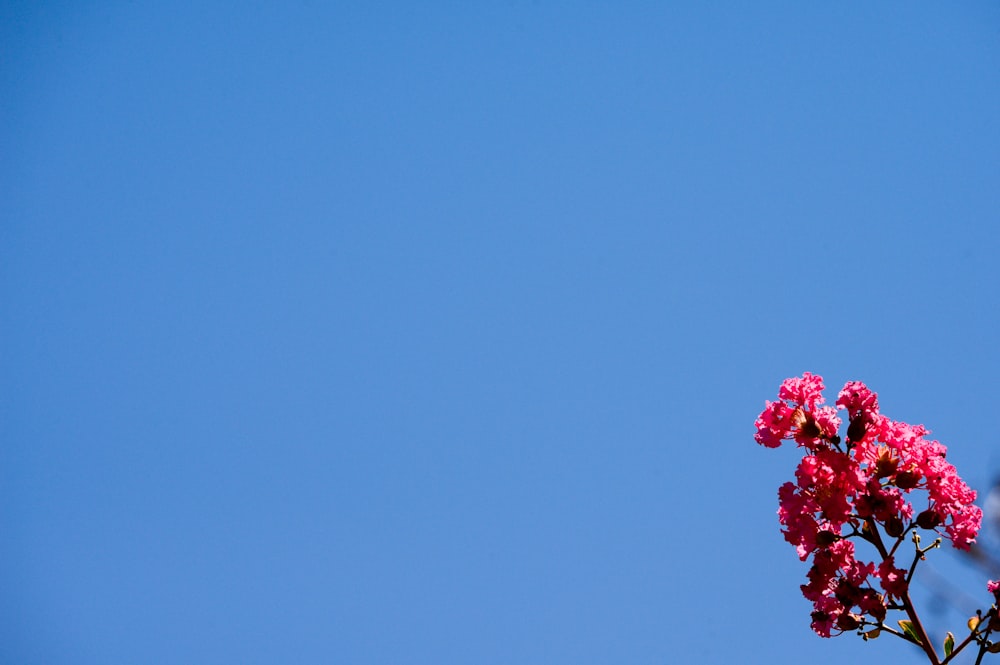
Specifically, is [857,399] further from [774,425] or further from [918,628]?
[918,628]

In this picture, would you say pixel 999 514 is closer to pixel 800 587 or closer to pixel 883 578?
pixel 883 578

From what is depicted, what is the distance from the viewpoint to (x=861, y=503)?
3.67 metres

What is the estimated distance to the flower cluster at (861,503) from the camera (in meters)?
3.65

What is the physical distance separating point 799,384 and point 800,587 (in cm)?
108

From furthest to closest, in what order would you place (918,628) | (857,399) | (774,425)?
(774,425) → (857,399) → (918,628)

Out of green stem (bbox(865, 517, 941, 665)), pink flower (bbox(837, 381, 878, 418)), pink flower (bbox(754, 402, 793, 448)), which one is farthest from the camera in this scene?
pink flower (bbox(754, 402, 793, 448))

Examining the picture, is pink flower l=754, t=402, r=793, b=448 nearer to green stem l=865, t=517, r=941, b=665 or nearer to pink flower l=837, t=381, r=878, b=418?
pink flower l=837, t=381, r=878, b=418

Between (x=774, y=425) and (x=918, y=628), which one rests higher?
(x=774, y=425)

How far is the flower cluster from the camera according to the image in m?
3.65

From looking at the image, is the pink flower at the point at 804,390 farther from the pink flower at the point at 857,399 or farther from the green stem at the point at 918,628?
the green stem at the point at 918,628

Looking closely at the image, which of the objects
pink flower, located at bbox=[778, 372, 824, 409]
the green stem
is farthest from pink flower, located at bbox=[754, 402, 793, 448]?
the green stem

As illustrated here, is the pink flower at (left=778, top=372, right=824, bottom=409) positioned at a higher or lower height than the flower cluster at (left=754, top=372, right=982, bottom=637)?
higher

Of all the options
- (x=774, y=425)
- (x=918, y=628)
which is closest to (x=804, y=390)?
(x=774, y=425)

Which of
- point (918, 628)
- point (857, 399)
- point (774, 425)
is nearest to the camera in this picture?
point (918, 628)
